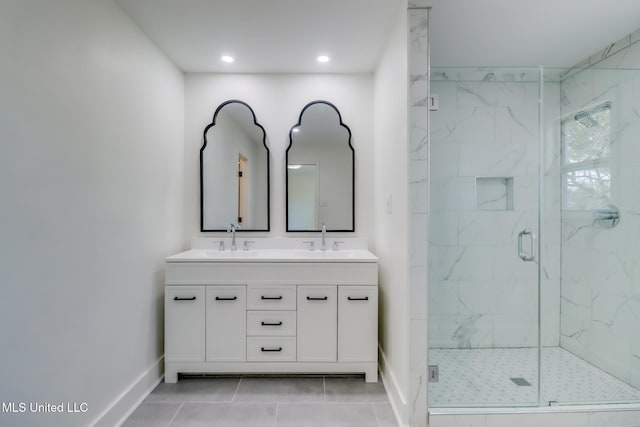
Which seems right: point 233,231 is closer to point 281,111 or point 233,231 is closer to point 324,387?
point 281,111

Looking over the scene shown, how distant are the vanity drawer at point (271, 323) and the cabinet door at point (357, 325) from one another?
0.34 m

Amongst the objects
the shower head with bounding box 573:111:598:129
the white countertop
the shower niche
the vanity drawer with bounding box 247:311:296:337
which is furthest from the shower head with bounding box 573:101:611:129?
the vanity drawer with bounding box 247:311:296:337

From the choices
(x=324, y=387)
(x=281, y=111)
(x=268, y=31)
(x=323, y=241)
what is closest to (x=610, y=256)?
(x=323, y=241)

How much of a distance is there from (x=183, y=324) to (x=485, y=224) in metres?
2.36

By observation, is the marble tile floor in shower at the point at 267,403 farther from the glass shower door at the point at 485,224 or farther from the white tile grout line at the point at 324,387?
the glass shower door at the point at 485,224

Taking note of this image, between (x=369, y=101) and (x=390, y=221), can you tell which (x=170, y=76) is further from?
(x=390, y=221)

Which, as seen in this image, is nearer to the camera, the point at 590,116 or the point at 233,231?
the point at 590,116

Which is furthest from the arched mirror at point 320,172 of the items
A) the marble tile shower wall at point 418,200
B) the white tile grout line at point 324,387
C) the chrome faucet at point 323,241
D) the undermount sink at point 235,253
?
the white tile grout line at point 324,387

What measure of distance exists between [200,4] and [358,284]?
200 cm

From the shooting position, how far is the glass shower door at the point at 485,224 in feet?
7.39

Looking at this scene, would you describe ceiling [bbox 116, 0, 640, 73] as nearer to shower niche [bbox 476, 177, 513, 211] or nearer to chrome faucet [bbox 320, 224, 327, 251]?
shower niche [bbox 476, 177, 513, 211]

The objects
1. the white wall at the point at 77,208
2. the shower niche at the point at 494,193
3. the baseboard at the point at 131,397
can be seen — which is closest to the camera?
the white wall at the point at 77,208

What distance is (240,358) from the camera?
2.13 metres

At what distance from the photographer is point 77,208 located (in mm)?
1467
